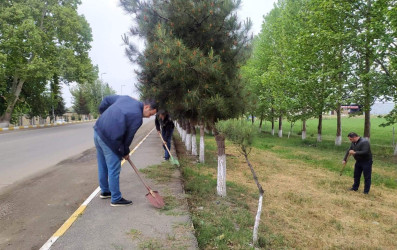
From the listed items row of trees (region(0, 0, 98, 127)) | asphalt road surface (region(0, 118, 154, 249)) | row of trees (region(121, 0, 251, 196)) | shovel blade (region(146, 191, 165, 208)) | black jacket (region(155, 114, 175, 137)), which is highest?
row of trees (region(0, 0, 98, 127))

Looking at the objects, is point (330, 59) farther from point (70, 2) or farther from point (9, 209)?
point (70, 2)

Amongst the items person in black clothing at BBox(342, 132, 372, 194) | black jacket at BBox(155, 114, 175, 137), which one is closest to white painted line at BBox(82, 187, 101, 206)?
black jacket at BBox(155, 114, 175, 137)

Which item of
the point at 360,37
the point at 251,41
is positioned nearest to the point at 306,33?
the point at 360,37

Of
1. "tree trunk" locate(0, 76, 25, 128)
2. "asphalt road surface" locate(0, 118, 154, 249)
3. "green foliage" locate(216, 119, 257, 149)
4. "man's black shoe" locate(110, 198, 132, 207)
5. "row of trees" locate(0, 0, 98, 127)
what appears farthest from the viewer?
"tree trunk" locate(0, 76, 25, 128)

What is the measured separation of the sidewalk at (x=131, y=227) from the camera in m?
3.15

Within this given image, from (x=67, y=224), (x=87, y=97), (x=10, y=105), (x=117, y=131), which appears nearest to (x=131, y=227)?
(x=67, y=224)

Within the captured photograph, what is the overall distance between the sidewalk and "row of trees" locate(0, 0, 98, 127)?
21.2 meters

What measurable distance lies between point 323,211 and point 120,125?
4.04 metres

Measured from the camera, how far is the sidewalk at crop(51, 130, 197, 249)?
315cm

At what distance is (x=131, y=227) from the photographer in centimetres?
359

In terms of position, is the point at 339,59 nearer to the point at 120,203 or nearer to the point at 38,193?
the point at 120,203

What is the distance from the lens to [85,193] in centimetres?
518

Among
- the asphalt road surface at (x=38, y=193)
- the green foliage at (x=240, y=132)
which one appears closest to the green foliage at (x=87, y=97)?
the asphalt road surface at (x=38, y=193)

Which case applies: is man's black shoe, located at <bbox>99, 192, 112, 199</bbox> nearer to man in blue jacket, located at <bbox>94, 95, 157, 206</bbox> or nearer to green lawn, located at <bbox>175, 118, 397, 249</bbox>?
man in blue jacket, located at <bbox>94, 95, 157, 206</bbox>
